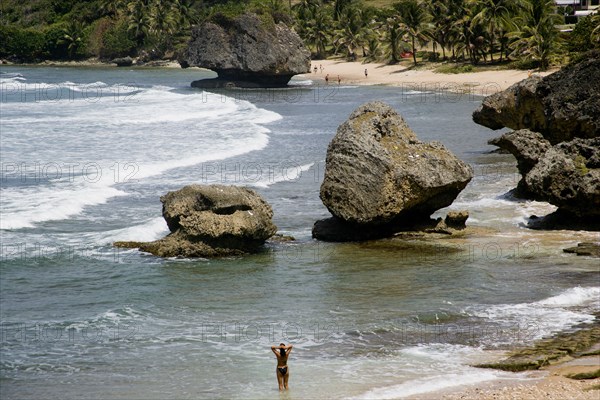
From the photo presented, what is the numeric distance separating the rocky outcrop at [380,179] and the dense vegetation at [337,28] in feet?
125

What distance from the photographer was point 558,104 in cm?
2869

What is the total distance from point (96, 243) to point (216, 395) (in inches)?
399

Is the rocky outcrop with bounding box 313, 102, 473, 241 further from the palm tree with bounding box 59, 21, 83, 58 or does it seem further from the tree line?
the palm tree with bounding box 59, 21, 83, 58

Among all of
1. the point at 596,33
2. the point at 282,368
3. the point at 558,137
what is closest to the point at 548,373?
the point at 282,368

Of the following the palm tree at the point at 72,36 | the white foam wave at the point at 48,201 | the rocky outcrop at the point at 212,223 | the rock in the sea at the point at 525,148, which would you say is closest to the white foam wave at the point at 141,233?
the rocky outcrop at the point at 212,223

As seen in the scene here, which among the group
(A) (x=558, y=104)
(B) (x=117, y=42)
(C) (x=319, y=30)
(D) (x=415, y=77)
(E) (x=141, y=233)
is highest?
(C) (x=319, y=30)

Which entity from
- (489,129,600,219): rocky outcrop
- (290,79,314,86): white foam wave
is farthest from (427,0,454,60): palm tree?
(489,129,600,219): rocky outcrop

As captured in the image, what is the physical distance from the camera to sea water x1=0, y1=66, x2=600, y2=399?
15.0 m

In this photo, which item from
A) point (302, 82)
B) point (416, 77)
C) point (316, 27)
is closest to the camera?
point (416, 77)

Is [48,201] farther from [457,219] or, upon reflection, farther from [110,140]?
[110,140]

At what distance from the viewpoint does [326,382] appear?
571 inches

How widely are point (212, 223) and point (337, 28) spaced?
9070cm

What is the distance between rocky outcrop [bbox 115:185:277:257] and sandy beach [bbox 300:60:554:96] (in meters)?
45.3

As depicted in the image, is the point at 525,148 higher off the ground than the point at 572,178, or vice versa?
the point at 525,148
